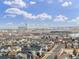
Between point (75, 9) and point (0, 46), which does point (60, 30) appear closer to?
point (75, 9)

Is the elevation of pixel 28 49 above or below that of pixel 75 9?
below

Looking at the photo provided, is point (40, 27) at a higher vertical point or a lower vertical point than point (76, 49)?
higher

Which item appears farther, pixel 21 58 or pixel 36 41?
pixel 36 41

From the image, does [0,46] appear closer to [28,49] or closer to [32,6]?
[28,49]

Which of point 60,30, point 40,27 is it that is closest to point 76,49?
point 60,30

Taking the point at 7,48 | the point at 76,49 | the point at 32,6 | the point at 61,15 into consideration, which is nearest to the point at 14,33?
the point at 7,48

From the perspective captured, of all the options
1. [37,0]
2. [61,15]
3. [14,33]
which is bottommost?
[14,33]
